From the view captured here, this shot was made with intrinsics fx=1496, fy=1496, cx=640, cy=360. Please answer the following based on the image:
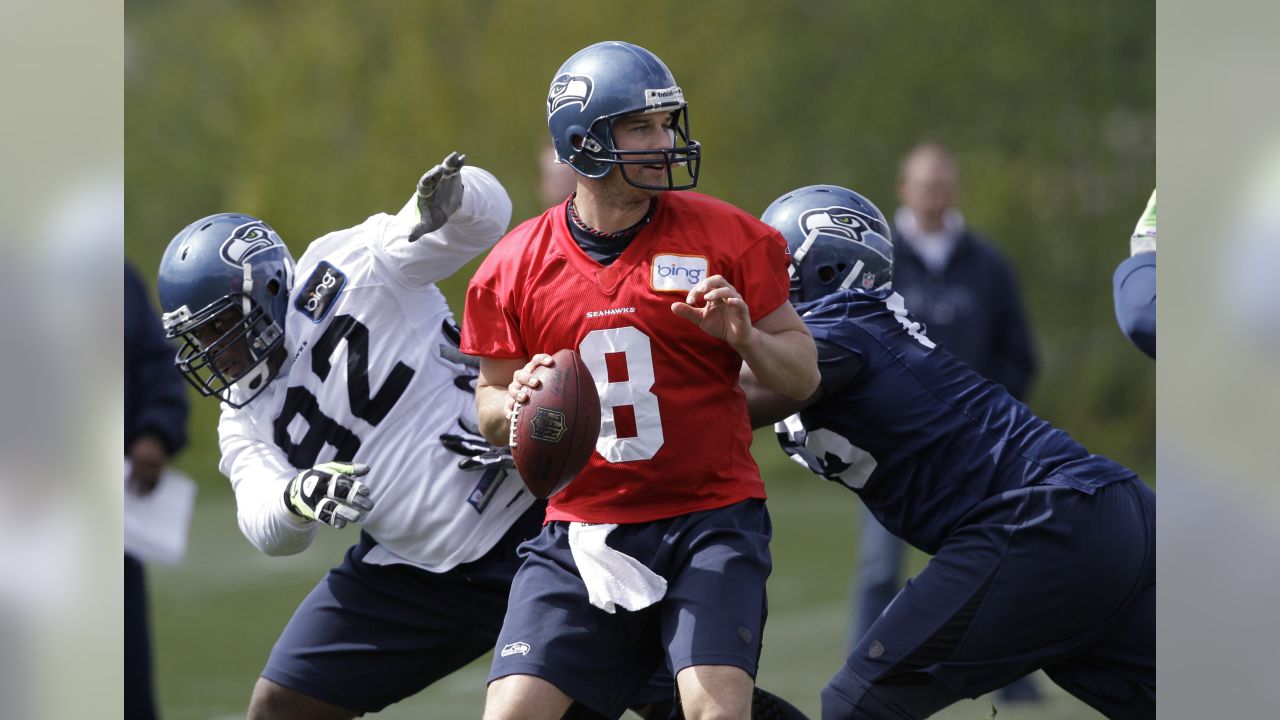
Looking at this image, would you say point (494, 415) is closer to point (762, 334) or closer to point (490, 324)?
point (490, 324)

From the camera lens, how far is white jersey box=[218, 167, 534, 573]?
353cm

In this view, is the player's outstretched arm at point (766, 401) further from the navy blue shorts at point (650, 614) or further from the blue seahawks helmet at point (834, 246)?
the blue seahawks helmet at point (834, 246)

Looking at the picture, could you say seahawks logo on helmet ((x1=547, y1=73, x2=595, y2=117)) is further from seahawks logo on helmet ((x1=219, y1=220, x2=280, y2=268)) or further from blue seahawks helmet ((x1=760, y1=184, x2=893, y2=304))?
seahawks logo on helmet ((x1=219, y1=220, x2=280, y2=268))

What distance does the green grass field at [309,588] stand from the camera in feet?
17.2

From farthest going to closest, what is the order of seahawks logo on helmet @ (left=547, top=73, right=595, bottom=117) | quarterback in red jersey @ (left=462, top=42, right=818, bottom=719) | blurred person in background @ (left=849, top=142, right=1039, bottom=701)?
blurred person in background @ (left=849, top=142, right=1039, bottom=701) < seahawks logo on helmet @ (left=547, top=73, right=595, bottom=117) < quarterback in red jersey @ (left=462, top=42, right=818, bottom=719)

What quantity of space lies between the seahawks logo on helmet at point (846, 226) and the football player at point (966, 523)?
162mm

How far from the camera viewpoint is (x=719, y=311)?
2.79m

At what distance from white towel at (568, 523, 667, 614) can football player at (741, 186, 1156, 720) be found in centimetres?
51

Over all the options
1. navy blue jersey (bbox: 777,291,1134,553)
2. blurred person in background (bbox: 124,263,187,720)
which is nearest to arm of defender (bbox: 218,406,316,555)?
blurred person in background (bbox: 124,263,187,720)

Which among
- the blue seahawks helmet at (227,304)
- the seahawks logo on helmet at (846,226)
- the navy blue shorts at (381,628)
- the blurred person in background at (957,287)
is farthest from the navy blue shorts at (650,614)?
the blurred person in background at (957,287)

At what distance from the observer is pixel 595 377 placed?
300 centimetres

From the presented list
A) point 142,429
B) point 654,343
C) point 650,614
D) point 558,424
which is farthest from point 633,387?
point 142,429

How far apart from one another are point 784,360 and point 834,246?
0.71 metres
